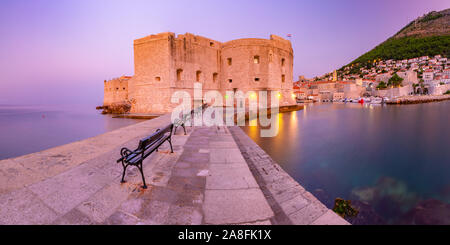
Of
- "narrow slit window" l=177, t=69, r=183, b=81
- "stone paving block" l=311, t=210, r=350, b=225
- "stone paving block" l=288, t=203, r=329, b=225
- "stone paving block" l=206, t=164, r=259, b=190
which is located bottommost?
"stone paving block" l=288, t=203, r=329, b=225

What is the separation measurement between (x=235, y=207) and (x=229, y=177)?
740mm

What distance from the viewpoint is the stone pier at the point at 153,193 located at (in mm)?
1720

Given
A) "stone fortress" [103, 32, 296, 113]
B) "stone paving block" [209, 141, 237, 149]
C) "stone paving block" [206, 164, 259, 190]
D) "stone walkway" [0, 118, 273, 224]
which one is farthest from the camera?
"stone fortress" [103, 32, 296, 113]

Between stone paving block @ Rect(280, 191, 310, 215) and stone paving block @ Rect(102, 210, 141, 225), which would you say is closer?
stone paving block @ Rect(102, 210, 141, 225)

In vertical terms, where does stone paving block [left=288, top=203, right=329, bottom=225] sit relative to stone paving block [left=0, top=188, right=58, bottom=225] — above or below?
below

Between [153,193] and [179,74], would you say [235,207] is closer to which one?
[153,193]

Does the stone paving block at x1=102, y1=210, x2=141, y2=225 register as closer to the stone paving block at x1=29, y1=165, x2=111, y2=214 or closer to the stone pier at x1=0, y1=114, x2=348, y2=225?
the stone pier at x1=0, y1=114, x2=348, y2=225

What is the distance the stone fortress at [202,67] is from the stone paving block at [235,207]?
60.2 feet

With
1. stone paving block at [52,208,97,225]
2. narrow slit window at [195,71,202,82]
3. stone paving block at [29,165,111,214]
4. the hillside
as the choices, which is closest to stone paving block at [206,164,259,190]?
stone paving block at [52,208,97,225]

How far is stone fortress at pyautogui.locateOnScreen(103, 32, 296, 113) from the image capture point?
751 inches

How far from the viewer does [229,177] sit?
8.61 ft

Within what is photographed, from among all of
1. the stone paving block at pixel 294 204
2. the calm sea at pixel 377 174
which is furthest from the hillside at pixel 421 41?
the stone paving block at pixel 294 204
